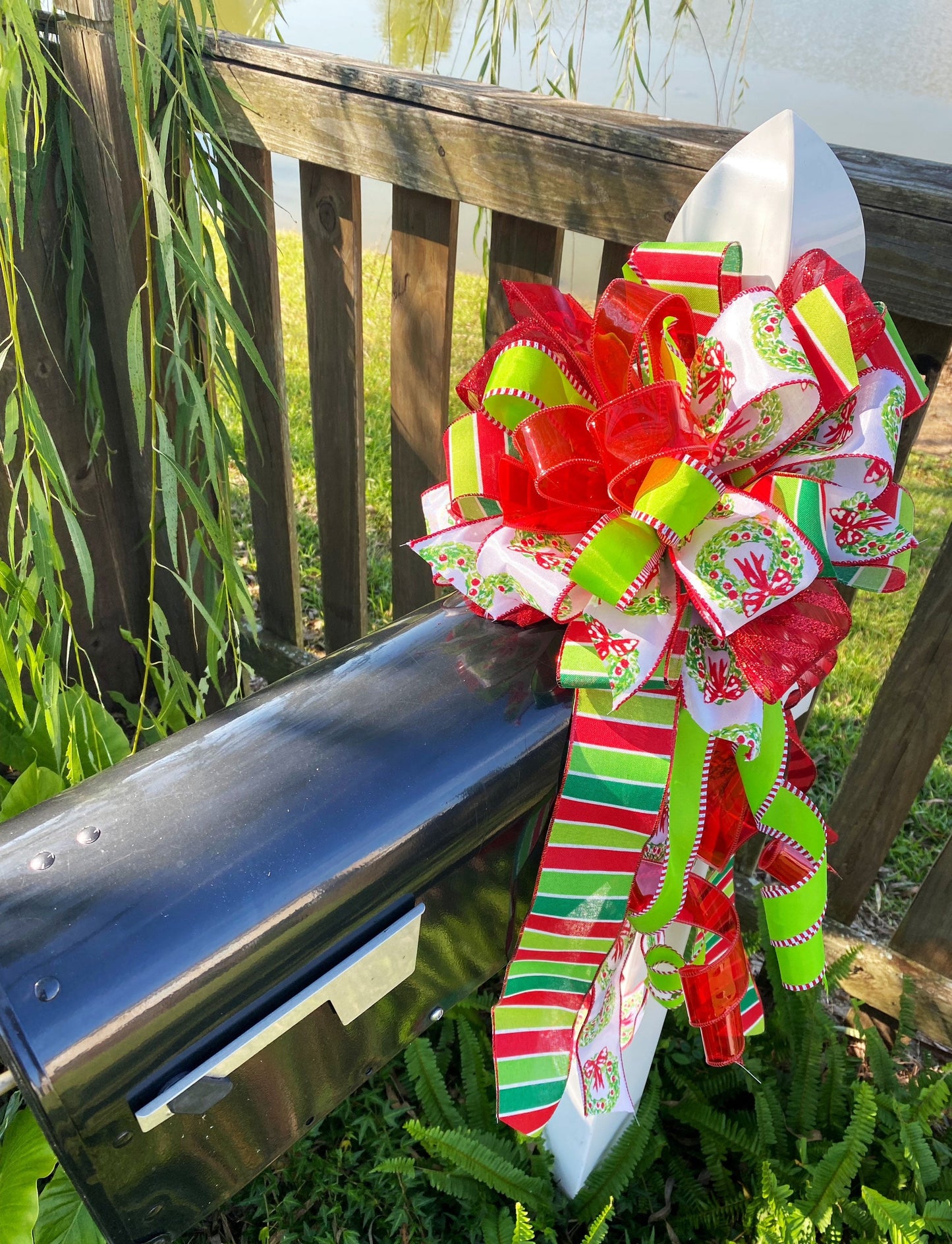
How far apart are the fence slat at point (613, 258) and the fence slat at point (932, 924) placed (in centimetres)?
111

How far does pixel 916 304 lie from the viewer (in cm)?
110

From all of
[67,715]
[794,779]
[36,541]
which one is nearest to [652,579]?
[794,779]

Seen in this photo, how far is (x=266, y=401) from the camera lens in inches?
75.6

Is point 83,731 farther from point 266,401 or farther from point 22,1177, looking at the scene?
point 266,401

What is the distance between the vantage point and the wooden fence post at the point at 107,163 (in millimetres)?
1501

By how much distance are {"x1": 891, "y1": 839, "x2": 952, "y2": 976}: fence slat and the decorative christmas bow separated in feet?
2.26

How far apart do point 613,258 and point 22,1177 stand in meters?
1.55

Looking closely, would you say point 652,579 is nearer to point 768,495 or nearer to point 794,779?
point 768,495

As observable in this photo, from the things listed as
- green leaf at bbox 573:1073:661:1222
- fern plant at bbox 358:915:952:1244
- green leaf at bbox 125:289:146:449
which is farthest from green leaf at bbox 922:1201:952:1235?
green leaf at bbox 125:289:146:449

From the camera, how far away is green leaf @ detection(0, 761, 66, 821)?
1476 millimetres

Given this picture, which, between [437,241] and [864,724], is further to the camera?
[864,724]

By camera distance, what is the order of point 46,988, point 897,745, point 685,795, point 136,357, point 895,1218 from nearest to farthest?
point 46,988, point 685,795, point 136,357, point 895,1218, point 897,745

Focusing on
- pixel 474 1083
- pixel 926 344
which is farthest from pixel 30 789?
pixel 926 344

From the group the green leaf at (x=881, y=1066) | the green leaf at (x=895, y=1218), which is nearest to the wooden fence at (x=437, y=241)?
the green leaf at (x=881, y=1066)
